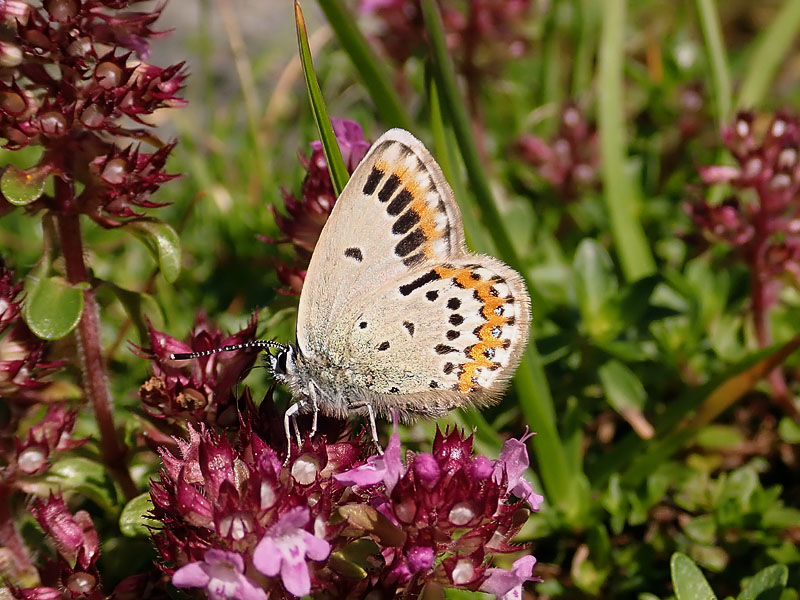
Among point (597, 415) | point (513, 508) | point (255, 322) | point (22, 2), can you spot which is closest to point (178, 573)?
point (513, 508)

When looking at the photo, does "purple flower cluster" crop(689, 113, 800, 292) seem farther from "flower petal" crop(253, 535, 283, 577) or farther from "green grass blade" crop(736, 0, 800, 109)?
"flower petal" crop(253, 535, 283, 577)

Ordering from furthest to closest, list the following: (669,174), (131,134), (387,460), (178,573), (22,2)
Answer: (669,174), (131,134), (22,2), (387,460), (178,573)

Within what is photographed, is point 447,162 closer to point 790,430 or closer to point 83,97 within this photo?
point 83,97

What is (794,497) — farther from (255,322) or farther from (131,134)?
(131,134)

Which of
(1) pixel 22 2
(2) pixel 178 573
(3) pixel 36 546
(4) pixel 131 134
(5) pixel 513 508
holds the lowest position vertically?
(3) pixel 36 546

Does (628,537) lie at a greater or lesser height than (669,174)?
lesser

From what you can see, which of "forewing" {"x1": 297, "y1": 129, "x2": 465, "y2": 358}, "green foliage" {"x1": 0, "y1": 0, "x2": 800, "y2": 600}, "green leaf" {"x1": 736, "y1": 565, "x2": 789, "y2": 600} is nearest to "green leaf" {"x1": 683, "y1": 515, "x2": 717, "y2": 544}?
"green foliage" {"x1": 0, "y1": 0, "x2": 800, "y2": 600}
